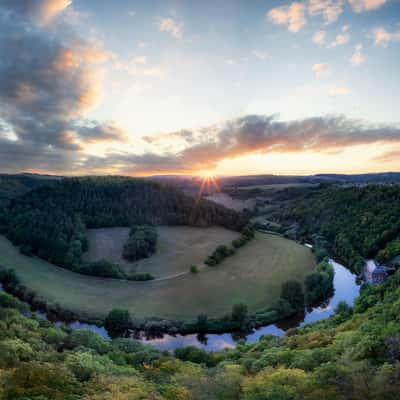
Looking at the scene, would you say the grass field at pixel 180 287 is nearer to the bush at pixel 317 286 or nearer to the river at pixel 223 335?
the river at pixel 223 335

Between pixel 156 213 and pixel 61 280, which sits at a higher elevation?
pixel 156 213

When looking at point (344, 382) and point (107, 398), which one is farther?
point (107, 398)

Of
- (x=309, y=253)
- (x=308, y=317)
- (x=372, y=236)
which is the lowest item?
(x=308, y=317)

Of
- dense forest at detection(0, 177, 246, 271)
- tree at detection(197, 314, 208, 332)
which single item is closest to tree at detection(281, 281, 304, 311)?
tree at detection(197, 314, 208, 332)

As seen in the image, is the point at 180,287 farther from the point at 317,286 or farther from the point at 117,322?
the point at 317,286

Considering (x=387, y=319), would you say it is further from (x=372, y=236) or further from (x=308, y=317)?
(x=372, y=236)

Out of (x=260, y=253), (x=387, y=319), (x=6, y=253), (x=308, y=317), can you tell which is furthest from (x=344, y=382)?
(x=6, y=253)

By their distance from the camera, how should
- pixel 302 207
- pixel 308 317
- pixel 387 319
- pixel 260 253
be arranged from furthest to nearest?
pixel 302 207 < pixel 260 253 < pixel 308 317 < pixel 387 319

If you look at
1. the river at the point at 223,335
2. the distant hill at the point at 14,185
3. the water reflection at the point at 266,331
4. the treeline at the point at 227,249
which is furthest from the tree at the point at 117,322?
the distant hill at the point at 14,185
